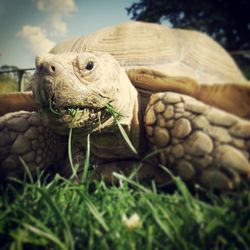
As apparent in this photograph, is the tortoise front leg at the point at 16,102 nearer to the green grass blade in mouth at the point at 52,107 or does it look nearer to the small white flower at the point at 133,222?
the green grass blade in mouth at the point at 52,107

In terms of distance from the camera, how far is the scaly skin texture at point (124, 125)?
1.52 metres

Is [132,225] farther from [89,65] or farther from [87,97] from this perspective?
[89,65]

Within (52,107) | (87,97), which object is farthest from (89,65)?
(52,107)

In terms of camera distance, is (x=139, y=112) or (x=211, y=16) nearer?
(x=139, y=112)

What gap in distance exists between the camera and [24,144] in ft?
7.26

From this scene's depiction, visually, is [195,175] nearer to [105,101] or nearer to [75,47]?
[105,101]

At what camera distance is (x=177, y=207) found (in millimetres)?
1188

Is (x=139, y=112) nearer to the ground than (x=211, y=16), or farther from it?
nearer to the ground

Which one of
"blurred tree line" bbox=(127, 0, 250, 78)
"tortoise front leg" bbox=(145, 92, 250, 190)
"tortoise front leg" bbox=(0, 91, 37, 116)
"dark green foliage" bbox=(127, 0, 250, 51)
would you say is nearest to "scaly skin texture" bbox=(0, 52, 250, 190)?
"tortoise front leg" bbox=(145, 92, 250, 190)

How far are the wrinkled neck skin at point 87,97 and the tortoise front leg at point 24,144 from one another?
1.01 feet

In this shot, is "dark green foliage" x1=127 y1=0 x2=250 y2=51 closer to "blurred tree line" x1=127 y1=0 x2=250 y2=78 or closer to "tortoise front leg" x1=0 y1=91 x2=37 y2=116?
"blurred tree line" x1=127 y1=0 x2=250 y2=78

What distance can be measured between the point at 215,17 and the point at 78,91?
3402 millimetres

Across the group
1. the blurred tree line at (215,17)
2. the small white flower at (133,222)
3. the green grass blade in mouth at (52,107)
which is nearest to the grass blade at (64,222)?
the small white flower at (133,222)

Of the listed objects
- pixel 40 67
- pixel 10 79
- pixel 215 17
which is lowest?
pixel 10 79
